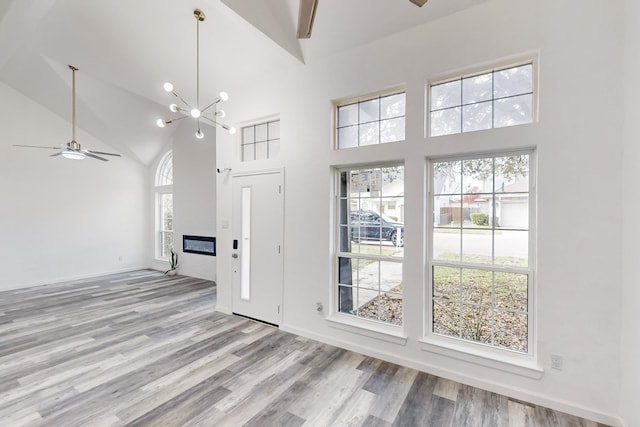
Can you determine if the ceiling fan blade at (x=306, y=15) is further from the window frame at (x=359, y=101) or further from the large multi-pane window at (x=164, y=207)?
the large multi-pane window at (x=164, y=207)

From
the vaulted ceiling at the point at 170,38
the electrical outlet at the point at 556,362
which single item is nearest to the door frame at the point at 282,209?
the vaulted ceiling at the point at 170,38

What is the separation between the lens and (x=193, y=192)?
6480 mm

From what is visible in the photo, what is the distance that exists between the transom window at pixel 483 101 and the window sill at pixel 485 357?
1.96m

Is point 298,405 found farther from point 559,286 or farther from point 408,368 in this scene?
point 559,286

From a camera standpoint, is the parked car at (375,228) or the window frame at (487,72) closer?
the window frame at (487,72)

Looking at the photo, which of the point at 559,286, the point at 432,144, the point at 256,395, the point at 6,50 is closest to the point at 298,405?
the point at 256,395

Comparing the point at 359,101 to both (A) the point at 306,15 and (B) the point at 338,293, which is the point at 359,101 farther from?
(B) the point at 338,293

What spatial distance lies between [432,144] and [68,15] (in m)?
4.53

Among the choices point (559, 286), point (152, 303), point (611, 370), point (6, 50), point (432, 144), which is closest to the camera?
point (611, 370)

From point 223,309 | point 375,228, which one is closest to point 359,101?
point 375,228

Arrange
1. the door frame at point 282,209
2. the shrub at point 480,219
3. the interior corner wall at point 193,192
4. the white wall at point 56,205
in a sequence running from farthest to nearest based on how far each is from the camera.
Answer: the interior corner wall at point 193,192, the white wall at point 56,205, the door frame at point 282,209, the shrub at point 480,219

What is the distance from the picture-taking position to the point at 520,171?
94.7 inches

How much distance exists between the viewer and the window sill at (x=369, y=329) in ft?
9.32

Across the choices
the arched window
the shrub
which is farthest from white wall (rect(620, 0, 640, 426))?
the arched window
